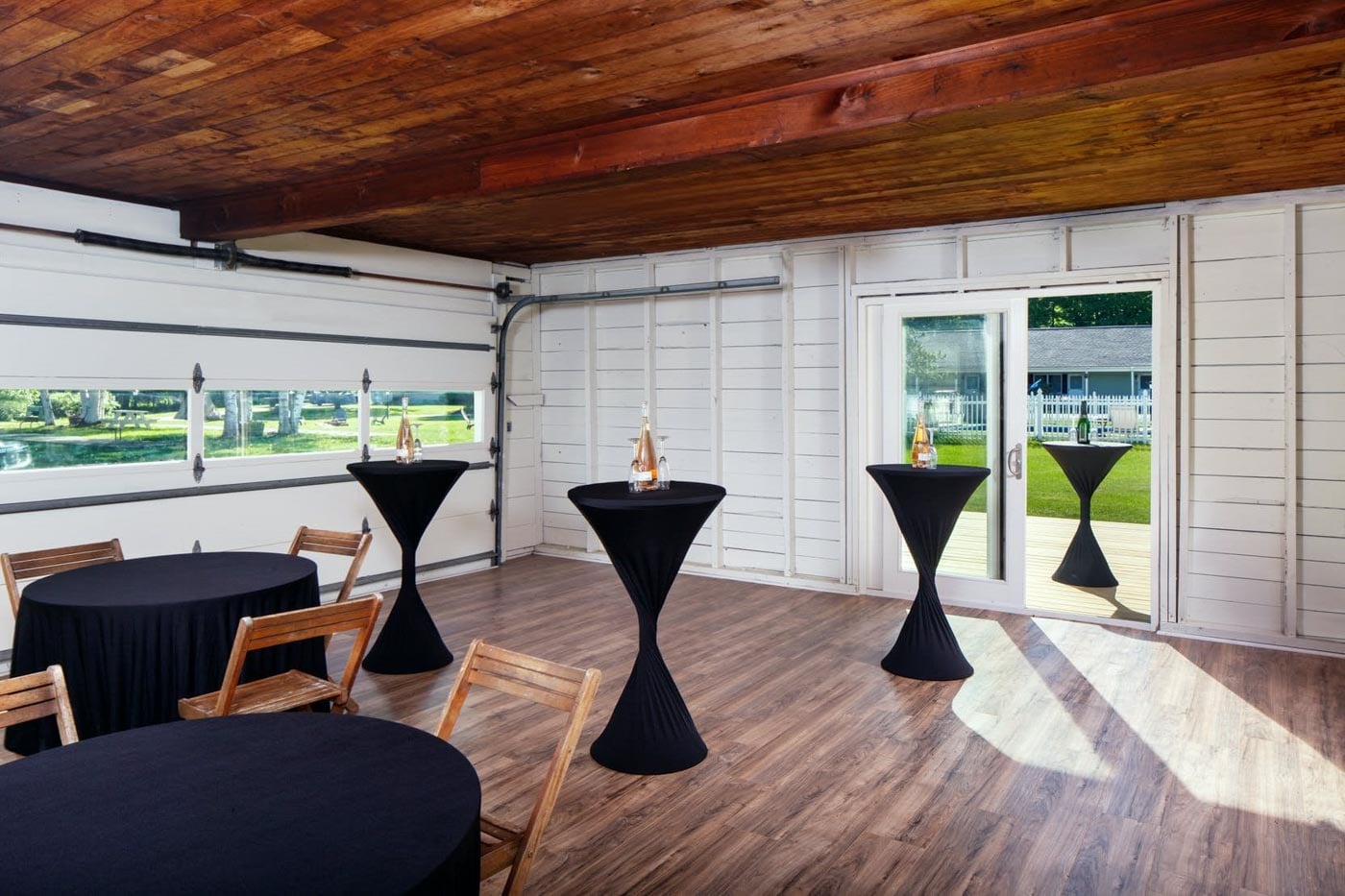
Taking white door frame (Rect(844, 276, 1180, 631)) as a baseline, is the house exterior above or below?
above

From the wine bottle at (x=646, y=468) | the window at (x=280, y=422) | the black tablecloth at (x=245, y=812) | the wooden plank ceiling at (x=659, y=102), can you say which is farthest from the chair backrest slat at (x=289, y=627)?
the window at (x=280, y=422)

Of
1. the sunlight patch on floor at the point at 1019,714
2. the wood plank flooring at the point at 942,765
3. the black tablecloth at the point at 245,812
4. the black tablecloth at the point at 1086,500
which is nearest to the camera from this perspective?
the black tablecloth at the point at 245,812

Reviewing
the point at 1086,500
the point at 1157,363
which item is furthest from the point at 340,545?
the point at 1086,500

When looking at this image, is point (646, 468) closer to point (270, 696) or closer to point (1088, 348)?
point (270, 696)

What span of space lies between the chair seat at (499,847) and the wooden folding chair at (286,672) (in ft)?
2.83

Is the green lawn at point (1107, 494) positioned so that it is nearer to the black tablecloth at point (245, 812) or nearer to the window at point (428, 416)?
the window at point (428, 416)

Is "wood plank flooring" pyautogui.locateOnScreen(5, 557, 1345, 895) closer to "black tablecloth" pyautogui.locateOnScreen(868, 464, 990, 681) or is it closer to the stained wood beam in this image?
"black tablecloth" pyautogui.locateOnScreen(868, 464, 990, 681)

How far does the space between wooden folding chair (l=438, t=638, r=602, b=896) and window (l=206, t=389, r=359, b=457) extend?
4153mm

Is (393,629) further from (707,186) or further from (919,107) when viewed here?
(919,107)

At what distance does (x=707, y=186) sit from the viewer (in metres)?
5.05

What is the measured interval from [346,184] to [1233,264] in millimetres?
5037

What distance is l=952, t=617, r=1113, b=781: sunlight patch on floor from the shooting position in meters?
3.68

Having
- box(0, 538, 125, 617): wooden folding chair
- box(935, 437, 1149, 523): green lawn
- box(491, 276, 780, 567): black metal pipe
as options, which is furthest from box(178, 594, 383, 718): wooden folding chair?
box(935, 437, 1149, 523): green lawn

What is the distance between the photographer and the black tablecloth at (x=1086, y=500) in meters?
6.96
